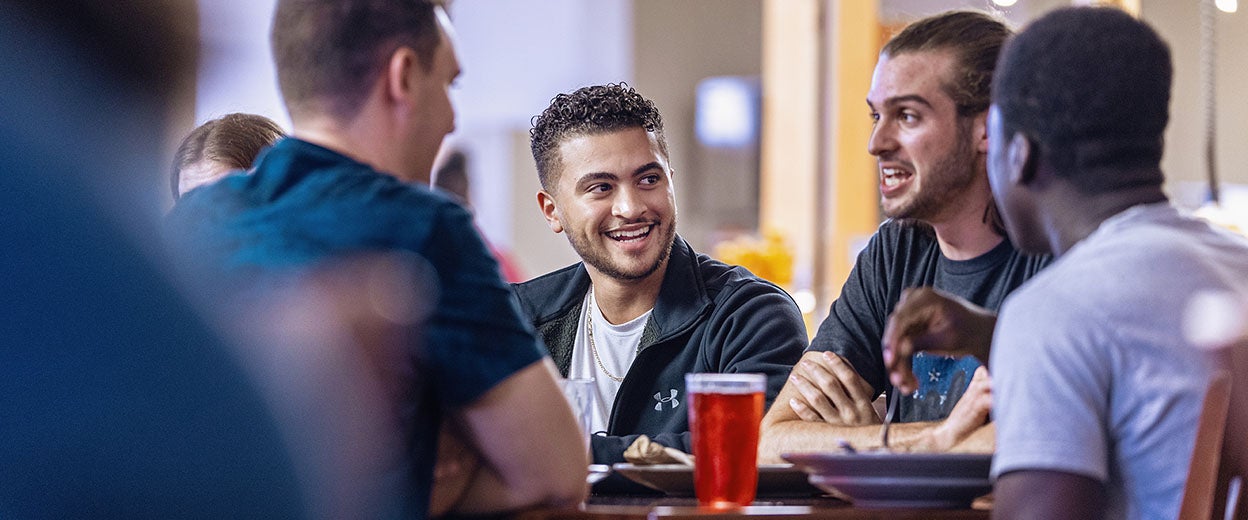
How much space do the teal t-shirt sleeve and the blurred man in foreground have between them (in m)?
0.46

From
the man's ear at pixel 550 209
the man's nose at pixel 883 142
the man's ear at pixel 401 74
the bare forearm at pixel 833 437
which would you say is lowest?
the bare forearm at pixel 833 437

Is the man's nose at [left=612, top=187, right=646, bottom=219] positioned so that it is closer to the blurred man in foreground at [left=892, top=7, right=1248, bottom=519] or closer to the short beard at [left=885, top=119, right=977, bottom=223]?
the short beard at [left=885, top=119, right=977, bottom=223]

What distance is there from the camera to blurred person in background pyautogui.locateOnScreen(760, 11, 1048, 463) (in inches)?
79.8

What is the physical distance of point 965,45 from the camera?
7.14 feet

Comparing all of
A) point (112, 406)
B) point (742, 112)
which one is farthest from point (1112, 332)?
point (742, 112)

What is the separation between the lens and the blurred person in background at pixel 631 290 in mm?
2381

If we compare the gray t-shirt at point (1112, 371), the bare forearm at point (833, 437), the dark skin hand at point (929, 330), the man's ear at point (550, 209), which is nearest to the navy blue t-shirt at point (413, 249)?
the dark skin hand at point (929, 330)

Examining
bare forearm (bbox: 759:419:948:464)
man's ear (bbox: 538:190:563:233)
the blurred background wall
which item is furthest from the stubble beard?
the blurred background wall

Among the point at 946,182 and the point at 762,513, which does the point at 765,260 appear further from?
the point at 762,513

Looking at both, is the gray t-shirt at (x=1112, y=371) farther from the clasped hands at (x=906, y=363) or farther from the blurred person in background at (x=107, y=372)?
the blurred person in background at (x=107, y=372)

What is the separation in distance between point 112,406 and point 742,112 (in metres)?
5.42

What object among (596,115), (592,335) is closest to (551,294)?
(592,335)

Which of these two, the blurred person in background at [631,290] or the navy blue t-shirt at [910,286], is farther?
the blurred person in background at [631,290]

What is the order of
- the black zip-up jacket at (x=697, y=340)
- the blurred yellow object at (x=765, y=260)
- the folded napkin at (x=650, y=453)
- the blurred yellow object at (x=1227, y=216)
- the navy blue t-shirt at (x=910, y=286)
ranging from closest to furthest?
the folded napkin at (x=650, y=453)
the navy blue t-shirt at (x=910, y=286)
the black zip-up jacket at (x=697, y=340)
the blurred yellow object at (x=1227, y=216)
the blurred yellow object at (x=765, y=260)
